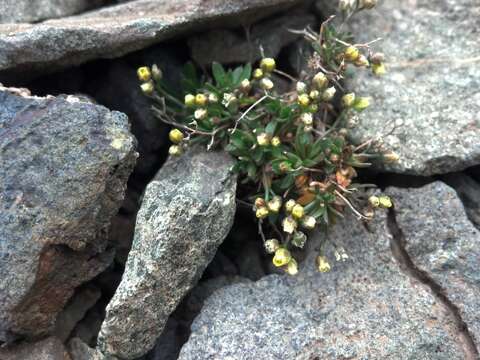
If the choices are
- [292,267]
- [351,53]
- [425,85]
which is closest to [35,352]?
[292,267]

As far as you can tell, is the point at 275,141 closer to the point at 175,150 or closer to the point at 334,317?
the point at 175,150

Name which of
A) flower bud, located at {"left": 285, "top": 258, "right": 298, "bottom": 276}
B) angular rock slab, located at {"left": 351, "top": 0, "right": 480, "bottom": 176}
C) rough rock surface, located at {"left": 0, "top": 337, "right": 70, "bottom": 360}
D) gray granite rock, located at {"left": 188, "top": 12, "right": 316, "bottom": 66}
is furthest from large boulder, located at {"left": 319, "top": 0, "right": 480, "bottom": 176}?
rough rock surface, located at {"left": 0, "top": 337, "right": 70, "bottom": 360}

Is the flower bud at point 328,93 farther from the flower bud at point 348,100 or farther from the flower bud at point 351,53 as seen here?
the flower bud at point 351,53

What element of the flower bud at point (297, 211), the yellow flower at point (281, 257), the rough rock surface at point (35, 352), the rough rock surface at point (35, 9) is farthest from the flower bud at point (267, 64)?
Answer: the rough rock surface at point (35, 352)

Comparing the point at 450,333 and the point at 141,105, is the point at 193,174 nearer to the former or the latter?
the point at 141,105

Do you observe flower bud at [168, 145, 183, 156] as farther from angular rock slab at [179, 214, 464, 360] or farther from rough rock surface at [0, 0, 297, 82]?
angular rock slab at [179, 214, 464, 360]

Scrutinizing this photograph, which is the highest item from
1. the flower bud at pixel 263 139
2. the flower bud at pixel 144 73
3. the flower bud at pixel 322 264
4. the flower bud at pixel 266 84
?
the flower bud at pixel 144 73

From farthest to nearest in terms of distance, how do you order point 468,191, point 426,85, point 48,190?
point 426,85 → point 468,191 → point 48,190
